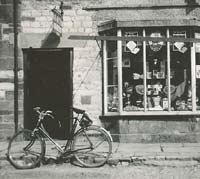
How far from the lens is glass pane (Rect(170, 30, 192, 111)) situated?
11516mm

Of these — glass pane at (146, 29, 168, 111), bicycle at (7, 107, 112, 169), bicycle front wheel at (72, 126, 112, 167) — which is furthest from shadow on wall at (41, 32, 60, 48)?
bicycle front wheel at (72, 126, 112, 167)

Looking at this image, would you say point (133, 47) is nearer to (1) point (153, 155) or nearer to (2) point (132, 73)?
(2) point (132, 73)

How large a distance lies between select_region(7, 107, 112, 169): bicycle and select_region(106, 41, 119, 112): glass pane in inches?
120

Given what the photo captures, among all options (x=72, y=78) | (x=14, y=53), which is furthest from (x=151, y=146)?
(x=14, y=53)

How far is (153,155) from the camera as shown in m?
9.25

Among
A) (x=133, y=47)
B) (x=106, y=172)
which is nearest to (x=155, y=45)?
(x=133, y=47)

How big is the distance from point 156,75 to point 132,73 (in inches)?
24.4

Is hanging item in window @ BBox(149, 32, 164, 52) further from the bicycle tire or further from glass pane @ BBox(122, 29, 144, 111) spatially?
the bicycle tire

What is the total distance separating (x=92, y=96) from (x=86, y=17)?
81.7 inches

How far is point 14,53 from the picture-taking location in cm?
1193

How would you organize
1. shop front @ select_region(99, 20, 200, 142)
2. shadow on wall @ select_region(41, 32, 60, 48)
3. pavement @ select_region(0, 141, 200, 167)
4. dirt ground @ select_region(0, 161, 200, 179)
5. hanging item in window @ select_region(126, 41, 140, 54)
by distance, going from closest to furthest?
dirt ground @ select_region(0, 161, 200, 179) → pavement @ select_region(0, 141, 200, 167) → shop front @ select_region(99, 20, 200, 142) → hanging item in window @ select_region(126, 41, 140, 54) → shadow on wall @ select_region(41, 32, 60, 48)

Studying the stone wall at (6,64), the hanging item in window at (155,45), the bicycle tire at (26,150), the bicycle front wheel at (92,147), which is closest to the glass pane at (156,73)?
the hanging item in window at (155,45)

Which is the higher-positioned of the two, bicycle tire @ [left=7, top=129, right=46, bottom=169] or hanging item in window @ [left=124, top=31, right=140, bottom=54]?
hanging item in window @ [left=124, top=31, right=140, bottom=54]

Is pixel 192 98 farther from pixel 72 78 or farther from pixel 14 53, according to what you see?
pixel 14 53
